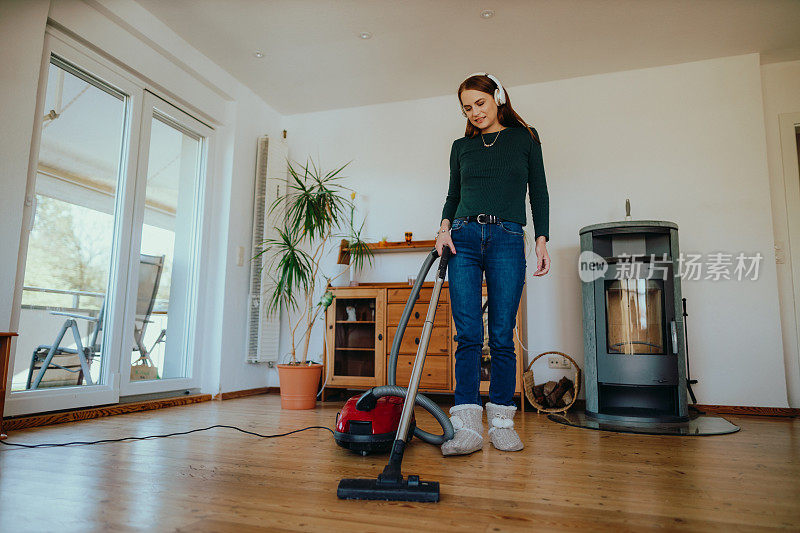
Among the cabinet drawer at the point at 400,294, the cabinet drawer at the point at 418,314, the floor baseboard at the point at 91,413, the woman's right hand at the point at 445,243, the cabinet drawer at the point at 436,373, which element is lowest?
the floor baseboard at the point at 91,413

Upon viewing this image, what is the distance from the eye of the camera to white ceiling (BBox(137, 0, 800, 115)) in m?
3.03

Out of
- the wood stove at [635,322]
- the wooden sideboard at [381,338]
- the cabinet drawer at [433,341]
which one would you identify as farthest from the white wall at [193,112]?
the wood stove at [635,322]

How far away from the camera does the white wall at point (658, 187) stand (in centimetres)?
333

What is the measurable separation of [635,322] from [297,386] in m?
2.07

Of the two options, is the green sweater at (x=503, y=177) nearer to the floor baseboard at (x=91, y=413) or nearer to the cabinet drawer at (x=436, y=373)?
the cabinet drawer at (x=436, y=373)

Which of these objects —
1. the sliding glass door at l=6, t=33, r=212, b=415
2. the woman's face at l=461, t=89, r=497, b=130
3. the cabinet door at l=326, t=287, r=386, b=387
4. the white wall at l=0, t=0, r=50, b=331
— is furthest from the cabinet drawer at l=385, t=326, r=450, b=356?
the white wall at l=0, t=0, r=50, b=331

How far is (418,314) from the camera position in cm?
350

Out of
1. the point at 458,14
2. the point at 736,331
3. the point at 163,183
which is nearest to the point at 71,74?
the point at 163,183

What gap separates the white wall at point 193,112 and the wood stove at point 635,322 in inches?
96.1

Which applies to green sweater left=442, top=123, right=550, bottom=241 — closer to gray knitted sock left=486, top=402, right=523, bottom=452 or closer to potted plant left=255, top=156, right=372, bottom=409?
gray knitted sock left=486, top=402, right=523, bottom=452

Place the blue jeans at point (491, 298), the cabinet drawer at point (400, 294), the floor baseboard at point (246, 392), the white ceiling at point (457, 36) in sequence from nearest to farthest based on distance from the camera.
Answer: the blue jeans at point (491, 298), the white ceiling at point (457, 36), the cabinet drawer at point (400, 294), the floor baseboard at point (246, 392)

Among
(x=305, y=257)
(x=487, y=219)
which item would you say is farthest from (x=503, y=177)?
(x=305, y=257)

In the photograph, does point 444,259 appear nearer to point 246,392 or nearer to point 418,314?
point 418,314

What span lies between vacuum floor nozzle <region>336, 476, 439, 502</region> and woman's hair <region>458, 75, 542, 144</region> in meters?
1.34
